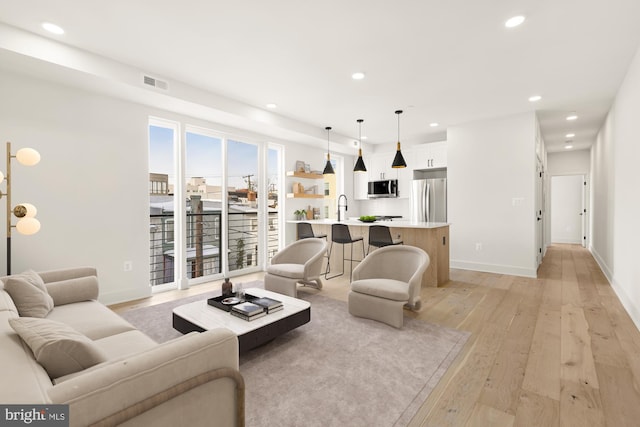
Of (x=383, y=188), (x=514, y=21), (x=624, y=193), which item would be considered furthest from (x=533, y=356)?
(x=383, y=188)

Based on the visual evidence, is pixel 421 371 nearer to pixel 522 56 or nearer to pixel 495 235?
pixel 522 56

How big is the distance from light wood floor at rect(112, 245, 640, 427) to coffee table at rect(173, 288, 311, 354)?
122 cm

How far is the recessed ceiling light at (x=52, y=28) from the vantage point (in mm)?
2707

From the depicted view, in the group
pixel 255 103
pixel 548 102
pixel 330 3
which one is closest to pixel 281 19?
pixel 330 3

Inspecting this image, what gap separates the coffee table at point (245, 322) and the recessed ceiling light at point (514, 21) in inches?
120

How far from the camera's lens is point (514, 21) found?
2623mm

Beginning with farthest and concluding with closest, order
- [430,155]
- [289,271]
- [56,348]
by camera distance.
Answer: [430,155] < [289,271] < [56,348]

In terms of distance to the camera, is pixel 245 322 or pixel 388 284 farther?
pixel 388 284

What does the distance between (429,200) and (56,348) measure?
243 inches

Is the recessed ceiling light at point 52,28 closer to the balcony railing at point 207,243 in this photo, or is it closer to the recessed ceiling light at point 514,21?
the balcony railing at point 207,243

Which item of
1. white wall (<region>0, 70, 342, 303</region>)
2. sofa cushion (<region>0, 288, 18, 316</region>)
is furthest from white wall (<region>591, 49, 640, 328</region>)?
white wall (<region>0, 70, 342, 303</region>)

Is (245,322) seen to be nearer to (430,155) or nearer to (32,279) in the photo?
(32,279)

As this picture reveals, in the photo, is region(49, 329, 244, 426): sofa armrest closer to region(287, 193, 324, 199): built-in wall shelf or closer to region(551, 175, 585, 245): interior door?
region(287, 193, 324, 199): built-in wall shelf

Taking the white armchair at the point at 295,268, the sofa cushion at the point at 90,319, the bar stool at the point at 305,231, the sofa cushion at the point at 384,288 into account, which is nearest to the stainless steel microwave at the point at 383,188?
the bar stool at the point at 305,231
